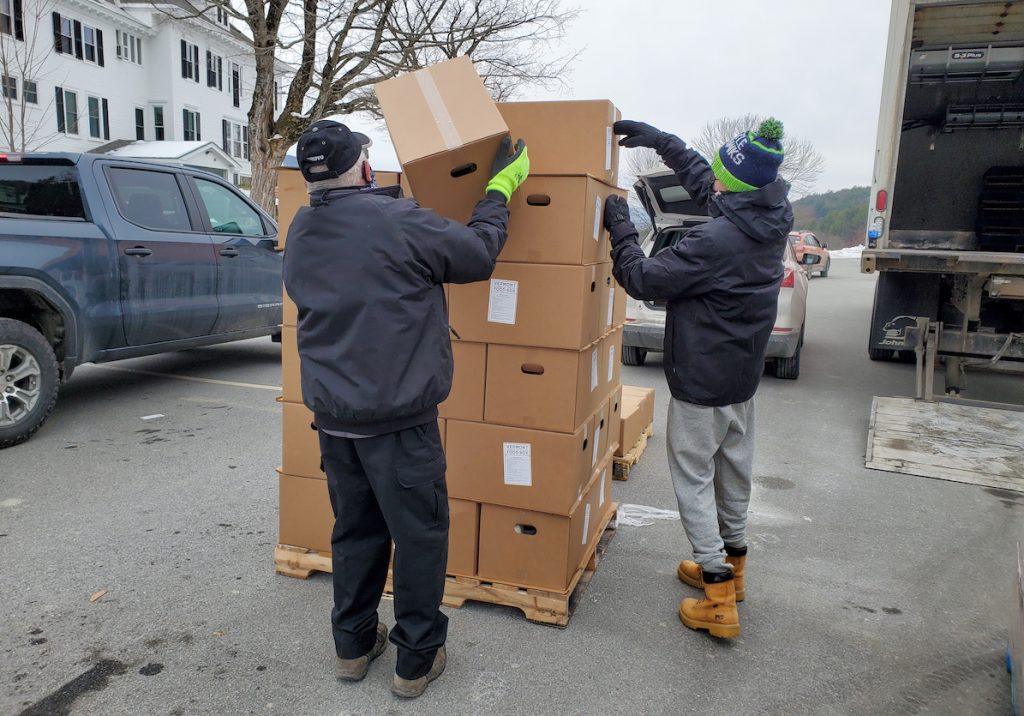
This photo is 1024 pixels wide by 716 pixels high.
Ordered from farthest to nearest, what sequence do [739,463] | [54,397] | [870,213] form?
[870,213]
[54,397]
[739,463]

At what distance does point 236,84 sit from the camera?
3544 cm

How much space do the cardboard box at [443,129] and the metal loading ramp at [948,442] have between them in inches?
150

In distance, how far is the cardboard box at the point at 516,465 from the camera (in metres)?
3.02

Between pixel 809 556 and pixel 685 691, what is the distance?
1460 mm

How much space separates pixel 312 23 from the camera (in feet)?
52.0

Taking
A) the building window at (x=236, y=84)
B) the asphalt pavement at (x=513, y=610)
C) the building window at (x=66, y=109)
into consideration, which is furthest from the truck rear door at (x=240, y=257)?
the building window at (x=236, y=84)

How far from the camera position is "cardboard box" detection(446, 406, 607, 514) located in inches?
119

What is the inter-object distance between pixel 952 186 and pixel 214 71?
33.3 m

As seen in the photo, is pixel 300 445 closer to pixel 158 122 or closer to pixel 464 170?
pixel 464 170

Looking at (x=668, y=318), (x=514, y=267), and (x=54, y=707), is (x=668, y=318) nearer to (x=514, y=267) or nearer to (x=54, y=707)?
(x=514, y=267)

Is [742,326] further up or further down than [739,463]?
further up

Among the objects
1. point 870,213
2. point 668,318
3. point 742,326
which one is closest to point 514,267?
point 668,318

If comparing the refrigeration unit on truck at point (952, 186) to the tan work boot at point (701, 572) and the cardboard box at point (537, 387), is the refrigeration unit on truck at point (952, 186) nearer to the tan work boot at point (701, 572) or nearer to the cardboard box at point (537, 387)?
the tan work boot at point (701, 572)

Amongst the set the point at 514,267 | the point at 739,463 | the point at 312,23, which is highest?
the point at 312,23
